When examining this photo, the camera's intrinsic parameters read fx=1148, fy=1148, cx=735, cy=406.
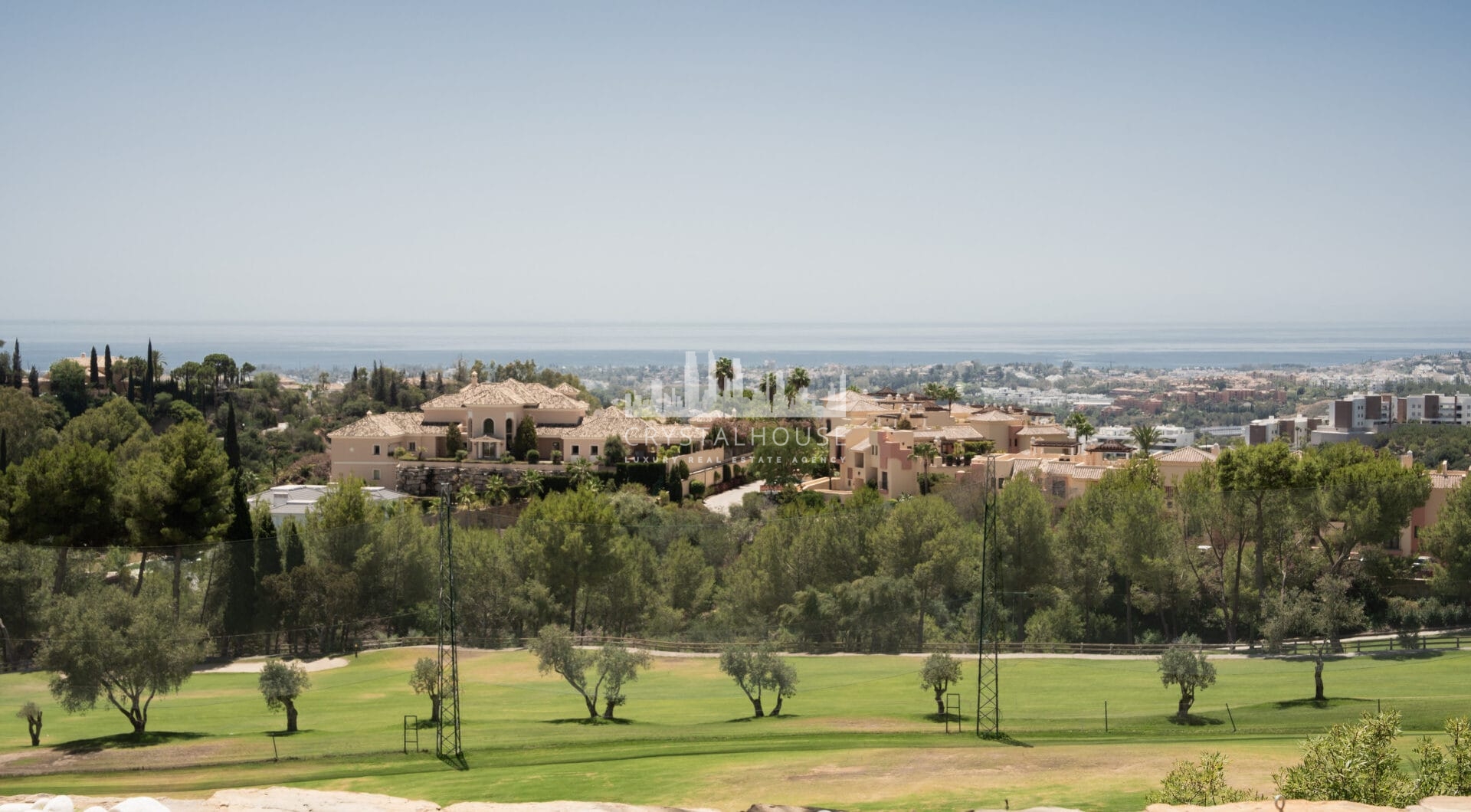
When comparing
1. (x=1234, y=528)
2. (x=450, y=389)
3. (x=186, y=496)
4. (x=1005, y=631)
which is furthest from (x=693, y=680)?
(x=450, y=389)

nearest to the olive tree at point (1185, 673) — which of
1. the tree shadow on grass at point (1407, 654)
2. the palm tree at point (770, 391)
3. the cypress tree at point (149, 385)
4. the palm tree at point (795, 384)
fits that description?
the tree shadow on grass at point (1407, 654)

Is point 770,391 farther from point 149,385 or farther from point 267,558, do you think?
point 267,558

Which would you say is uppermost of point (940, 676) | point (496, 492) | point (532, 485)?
point (940, 676)

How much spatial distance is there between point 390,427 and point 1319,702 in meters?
35.1

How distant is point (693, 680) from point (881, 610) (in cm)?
318

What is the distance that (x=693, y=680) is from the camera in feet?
52.0

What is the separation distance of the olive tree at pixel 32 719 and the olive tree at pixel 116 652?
0.90 feet

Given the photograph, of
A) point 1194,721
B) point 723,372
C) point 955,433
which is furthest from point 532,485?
point 1194,721

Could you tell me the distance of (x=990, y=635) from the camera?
1677cm

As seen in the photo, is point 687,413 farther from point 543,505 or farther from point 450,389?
point 543,505

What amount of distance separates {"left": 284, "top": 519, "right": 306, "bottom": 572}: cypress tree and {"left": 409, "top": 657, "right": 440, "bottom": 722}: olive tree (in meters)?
3.47

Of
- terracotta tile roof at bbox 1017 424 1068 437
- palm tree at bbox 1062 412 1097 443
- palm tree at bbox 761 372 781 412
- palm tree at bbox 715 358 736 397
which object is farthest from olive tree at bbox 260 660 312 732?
palm tree at bbox 715 358 736 397

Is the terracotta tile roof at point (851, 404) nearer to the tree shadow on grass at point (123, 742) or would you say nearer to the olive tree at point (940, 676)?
the olive tree at point (940, 676)

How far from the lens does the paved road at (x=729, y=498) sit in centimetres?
3588
